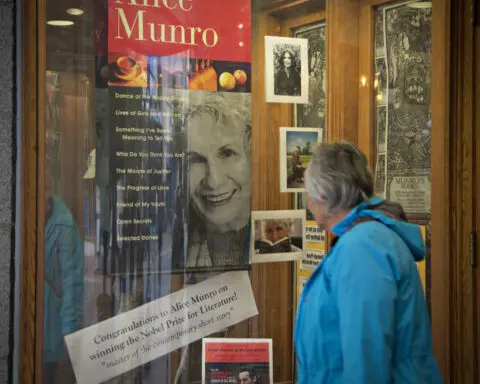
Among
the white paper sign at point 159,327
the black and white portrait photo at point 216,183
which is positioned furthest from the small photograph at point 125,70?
the white paper sign at point 159,327

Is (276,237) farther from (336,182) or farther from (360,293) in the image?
(360,293)

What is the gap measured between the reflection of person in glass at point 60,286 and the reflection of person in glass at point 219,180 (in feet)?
1.62

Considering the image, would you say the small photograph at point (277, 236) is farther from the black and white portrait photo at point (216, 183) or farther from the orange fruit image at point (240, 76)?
the orange fruit image at point (240, 76)

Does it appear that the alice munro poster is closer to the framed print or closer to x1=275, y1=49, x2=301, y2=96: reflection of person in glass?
x1=275, y1=49, x2=301, y2=96: reflection of person in glass

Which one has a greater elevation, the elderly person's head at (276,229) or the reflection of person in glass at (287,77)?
the reflection of person in glass at (287,77)

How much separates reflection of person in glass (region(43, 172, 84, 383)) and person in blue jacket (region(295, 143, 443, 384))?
3.63 ft

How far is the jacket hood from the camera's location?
209 cm

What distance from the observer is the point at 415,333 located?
6.60ft

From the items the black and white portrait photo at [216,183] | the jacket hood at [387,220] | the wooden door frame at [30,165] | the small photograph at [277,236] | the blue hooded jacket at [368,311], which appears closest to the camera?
the blue hooded jacket at [368,311]

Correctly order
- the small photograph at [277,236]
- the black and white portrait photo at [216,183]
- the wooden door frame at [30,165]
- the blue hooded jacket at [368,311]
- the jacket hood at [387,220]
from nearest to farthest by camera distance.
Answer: the blue hooded jacket at [368,311] → the jacket hood at [387,220] → the wooden door frame at [30,165] → the black and white portrait photo at [216,183] → the small photograph at [277,236]

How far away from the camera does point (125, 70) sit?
2830mm

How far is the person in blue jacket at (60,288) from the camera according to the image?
281 cm

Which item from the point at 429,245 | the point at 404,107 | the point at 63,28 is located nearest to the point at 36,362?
the point at 63,28

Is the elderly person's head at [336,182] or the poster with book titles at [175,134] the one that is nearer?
the elderly person's head at [336,182]
